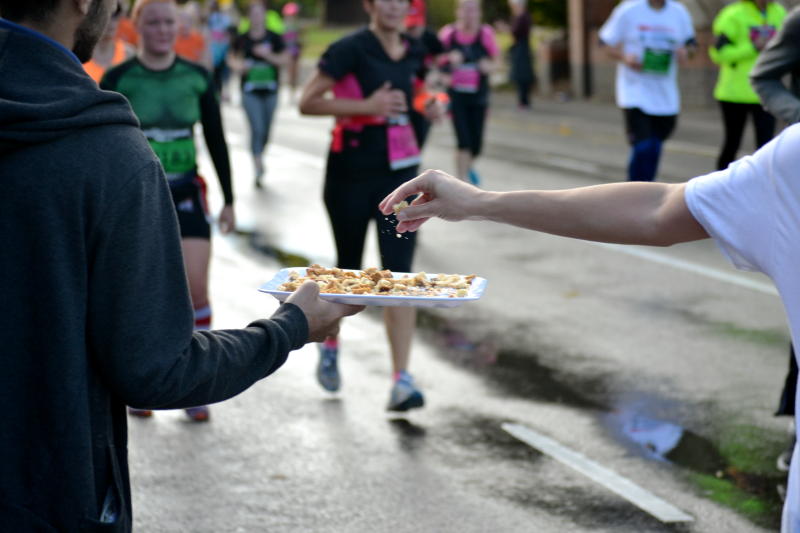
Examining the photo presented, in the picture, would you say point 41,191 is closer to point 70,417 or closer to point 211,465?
point 70,417

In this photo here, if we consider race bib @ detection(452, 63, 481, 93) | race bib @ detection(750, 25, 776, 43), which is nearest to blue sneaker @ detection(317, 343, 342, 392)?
race bib @ detection(750, 25, 776, 43)

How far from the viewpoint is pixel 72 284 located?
233 cm

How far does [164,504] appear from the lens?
5141mm

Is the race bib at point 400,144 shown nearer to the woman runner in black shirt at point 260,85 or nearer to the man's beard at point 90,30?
the man's beard at point 90,30

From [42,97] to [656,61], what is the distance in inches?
400

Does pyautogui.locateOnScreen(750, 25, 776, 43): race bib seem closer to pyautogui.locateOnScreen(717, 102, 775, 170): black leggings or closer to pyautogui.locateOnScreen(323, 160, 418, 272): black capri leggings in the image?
pyautogui.locateOnScreen(717, 102, 775, 170): black leggings

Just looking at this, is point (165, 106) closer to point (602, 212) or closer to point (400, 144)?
point (400, 144)

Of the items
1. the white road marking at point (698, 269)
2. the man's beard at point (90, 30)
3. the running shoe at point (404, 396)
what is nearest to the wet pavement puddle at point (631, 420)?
the running shoe at point (404, 396)

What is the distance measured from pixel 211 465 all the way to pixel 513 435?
4.55 ft

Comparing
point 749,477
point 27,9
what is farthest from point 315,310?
point 749,477

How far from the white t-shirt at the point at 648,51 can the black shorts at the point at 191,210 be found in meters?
6.42

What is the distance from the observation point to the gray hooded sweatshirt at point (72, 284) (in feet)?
7.52

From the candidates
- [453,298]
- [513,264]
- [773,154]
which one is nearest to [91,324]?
[453,298]

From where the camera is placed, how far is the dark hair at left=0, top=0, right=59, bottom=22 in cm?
238
